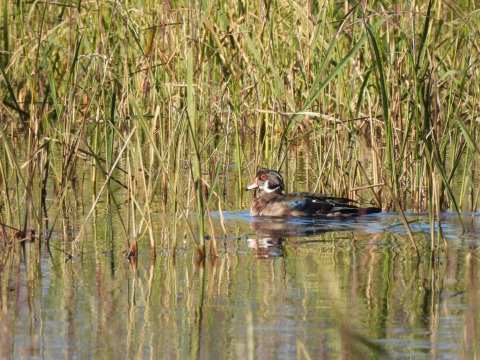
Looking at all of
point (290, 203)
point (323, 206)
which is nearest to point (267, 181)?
point (290, 203)

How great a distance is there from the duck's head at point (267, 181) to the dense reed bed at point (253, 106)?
92 millimetres

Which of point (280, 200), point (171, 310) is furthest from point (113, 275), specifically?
point (280, 200)

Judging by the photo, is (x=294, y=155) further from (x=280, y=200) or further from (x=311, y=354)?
(x=311, y=354)

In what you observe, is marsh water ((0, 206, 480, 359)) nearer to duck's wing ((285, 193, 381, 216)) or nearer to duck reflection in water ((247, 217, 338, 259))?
duck reflection in water ((247, 217, 338, 259))

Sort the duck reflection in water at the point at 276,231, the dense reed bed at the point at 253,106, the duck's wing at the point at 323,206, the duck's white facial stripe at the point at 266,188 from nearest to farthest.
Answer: the dense reed bed at the point at 253,106
the duck reflection in water at the point at 276,231
the duck's wing at the point at 323,206
the duck's white facial stripe at the point at 266,188

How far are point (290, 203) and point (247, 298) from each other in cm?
339

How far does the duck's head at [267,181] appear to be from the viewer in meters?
8.94

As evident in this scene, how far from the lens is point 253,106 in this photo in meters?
10.2

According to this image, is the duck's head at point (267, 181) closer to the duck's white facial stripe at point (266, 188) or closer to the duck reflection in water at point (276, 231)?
the duck's white facial stripe at point (266, 188)

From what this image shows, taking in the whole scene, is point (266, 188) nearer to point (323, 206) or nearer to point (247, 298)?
point (323, 206)

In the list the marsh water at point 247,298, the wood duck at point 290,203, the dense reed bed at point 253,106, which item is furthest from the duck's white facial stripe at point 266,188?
the marsh water at point 247,298

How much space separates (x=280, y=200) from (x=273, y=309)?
3.73 meters

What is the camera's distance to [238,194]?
9133 millimetres

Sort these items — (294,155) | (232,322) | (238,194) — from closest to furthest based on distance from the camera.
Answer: (232,322) < (238,194) < (294,155)
